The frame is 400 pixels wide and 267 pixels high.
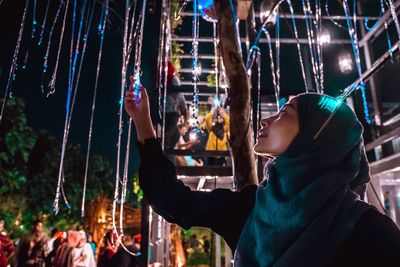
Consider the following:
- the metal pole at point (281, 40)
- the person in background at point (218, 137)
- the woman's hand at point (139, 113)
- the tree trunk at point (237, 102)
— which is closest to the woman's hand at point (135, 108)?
the woman's hand at point (139, 113)

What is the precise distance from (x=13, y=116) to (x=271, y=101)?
16206 mm

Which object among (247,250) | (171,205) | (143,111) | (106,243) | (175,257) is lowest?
(175,257)

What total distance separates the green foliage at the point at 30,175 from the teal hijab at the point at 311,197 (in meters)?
16.5

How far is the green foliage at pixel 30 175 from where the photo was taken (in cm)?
1658

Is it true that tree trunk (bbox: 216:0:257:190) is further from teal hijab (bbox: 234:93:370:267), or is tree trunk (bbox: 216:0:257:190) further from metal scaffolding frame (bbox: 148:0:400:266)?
teal hijab (bbox: 234:93:370:267)

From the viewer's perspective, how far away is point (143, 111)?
177cm

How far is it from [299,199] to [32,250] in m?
8.49

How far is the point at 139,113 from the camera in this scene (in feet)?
5.79

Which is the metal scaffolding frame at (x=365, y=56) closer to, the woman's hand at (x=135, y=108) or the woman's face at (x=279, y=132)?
the woman's face at (x=279, y=132)

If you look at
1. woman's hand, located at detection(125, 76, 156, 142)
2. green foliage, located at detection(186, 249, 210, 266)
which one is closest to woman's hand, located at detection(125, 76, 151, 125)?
woman's hand, located at detection(125, 76, 156, 142)

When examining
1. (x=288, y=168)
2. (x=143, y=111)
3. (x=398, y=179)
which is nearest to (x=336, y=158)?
(x=288, y=168)

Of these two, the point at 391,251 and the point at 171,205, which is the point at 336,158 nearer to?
the point at 391,251

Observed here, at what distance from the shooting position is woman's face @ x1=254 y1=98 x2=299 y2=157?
1497 millimetres

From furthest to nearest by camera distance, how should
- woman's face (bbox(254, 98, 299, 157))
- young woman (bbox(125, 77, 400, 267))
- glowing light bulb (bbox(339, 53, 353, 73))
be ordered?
1. glowing light bulb (bbox(339, 53, 353, 73))
2. woman's face (bbox(254, 98, 299, 157))
3. young woman (bbox(125, 77, 400, 267))
